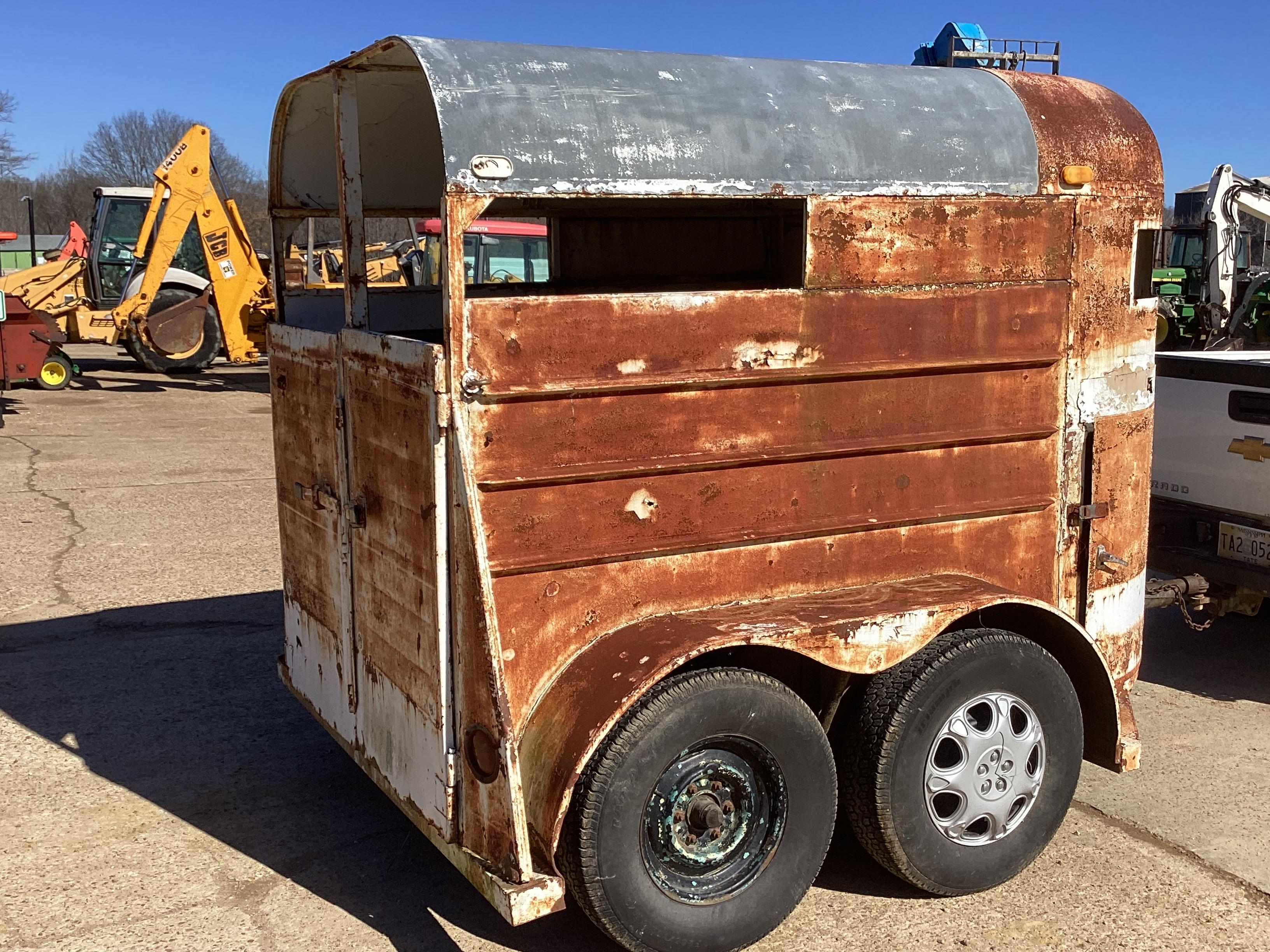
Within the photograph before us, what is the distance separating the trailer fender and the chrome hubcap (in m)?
0.27

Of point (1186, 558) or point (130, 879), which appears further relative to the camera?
point (1186, 558)

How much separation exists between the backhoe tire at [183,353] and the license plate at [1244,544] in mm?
16034

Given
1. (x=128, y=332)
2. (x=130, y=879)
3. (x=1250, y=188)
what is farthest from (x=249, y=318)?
(x=130, y=879)

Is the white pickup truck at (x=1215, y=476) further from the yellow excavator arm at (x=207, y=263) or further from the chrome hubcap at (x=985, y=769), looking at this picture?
the yellow excavator arm at (x=207, y=263)

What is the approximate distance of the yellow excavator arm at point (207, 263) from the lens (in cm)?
1716

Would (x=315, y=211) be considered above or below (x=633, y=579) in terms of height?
above

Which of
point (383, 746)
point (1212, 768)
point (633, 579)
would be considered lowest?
point (1212, 768)

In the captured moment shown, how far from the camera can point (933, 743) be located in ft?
11.5

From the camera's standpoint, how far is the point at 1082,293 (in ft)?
12.4

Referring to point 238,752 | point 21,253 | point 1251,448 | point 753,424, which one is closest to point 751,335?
point 753,424

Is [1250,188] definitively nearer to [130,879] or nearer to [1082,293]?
[1082,293]

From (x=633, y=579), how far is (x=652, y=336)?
0.65 meters

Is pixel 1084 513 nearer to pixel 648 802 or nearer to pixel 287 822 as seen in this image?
pixel 648 802

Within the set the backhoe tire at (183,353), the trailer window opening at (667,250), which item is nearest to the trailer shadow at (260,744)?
the trailer window opening at (667,250)
